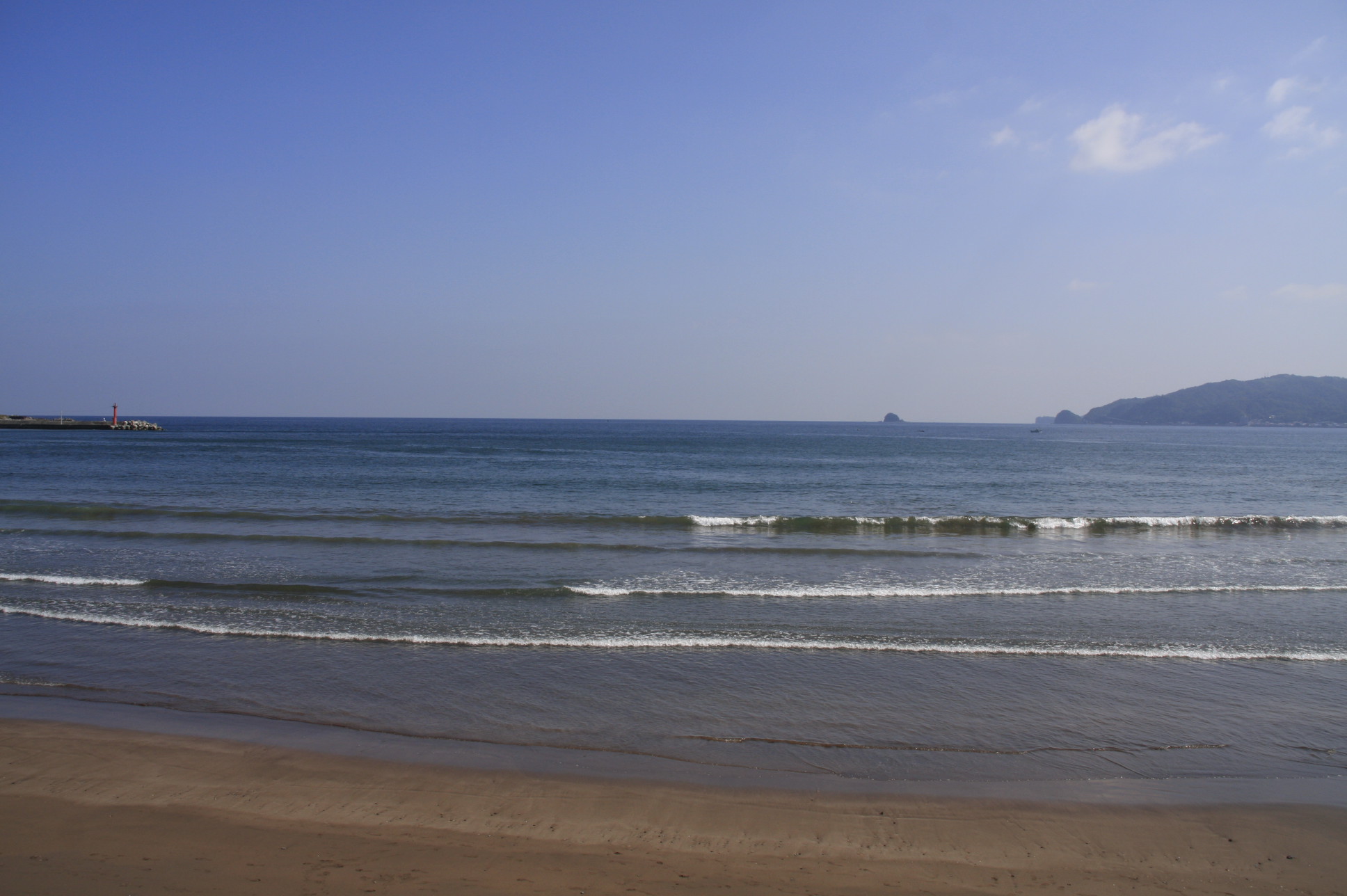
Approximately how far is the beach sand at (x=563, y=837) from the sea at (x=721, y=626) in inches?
30.5

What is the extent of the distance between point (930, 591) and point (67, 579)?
18109 mm

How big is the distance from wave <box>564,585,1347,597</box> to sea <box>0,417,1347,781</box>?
9cm

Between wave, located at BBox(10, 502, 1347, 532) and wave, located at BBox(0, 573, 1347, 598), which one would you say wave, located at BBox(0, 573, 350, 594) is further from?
wave, located at BBox(10, 502, 1347, 532)

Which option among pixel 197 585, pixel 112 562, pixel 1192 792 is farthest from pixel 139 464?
pixel 1192 792

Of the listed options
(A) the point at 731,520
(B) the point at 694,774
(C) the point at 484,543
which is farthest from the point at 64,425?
(B) the point at 694,774

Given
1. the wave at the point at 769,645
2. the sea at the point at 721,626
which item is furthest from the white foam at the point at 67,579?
the wave at the point at 769,645

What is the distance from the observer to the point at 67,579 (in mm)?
14547

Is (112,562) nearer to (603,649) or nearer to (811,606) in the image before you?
(603,649)

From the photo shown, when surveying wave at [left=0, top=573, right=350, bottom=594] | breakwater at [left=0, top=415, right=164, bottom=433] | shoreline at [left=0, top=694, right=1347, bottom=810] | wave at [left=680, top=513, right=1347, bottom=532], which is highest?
breakwater at [left=0, top=415, right=164, bottom=433]

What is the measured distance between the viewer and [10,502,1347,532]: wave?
23.8 metres

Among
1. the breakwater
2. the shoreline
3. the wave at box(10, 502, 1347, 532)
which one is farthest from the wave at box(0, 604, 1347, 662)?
the breakwater

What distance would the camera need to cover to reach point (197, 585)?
14477 millimetres

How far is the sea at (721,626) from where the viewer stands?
25.8 ft

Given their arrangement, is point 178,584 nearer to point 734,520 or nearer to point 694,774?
point 694,774
